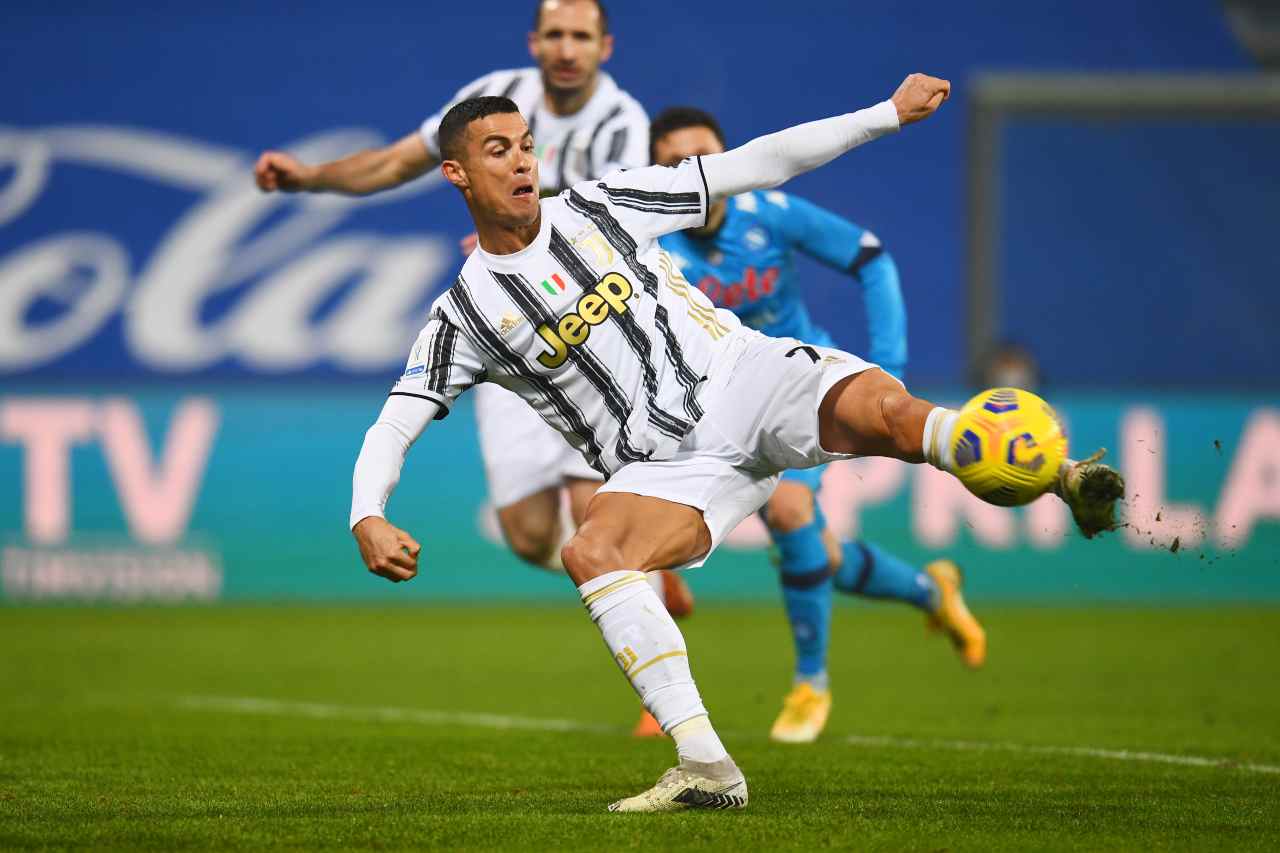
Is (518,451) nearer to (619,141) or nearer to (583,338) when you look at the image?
(619,141)

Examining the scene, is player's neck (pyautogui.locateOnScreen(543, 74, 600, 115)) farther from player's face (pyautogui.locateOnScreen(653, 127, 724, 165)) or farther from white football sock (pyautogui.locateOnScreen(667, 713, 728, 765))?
white football sock (pyautogui.locateOnScreen(667, 713, 728, 765))

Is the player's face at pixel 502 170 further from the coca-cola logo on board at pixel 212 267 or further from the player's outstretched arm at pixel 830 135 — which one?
the coca-cola logo on board at pixel 212 267

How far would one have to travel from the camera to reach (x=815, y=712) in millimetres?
7391

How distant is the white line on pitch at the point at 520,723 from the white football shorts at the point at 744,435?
6.15ft

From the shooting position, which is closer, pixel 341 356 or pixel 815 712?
pixel 815 712

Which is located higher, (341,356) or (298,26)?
(298,26)

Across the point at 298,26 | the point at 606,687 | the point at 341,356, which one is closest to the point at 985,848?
the point at 606,687

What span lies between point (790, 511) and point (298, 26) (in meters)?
11.6

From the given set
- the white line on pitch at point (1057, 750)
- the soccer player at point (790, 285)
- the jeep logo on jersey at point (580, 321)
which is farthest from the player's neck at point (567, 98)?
the white line on pitch at point (1057, 750)

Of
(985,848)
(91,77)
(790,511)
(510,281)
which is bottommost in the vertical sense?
(985,848)

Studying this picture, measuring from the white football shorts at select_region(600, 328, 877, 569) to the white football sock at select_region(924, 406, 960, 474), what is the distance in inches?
15.7

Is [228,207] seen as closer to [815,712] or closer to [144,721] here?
[144,721]

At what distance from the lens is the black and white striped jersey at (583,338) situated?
17.6 ft

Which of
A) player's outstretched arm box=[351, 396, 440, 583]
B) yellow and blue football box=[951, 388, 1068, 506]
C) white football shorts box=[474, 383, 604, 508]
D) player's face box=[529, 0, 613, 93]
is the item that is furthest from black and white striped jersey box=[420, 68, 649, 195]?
yellow and blue football box=[951, 388, 1068, 506]
